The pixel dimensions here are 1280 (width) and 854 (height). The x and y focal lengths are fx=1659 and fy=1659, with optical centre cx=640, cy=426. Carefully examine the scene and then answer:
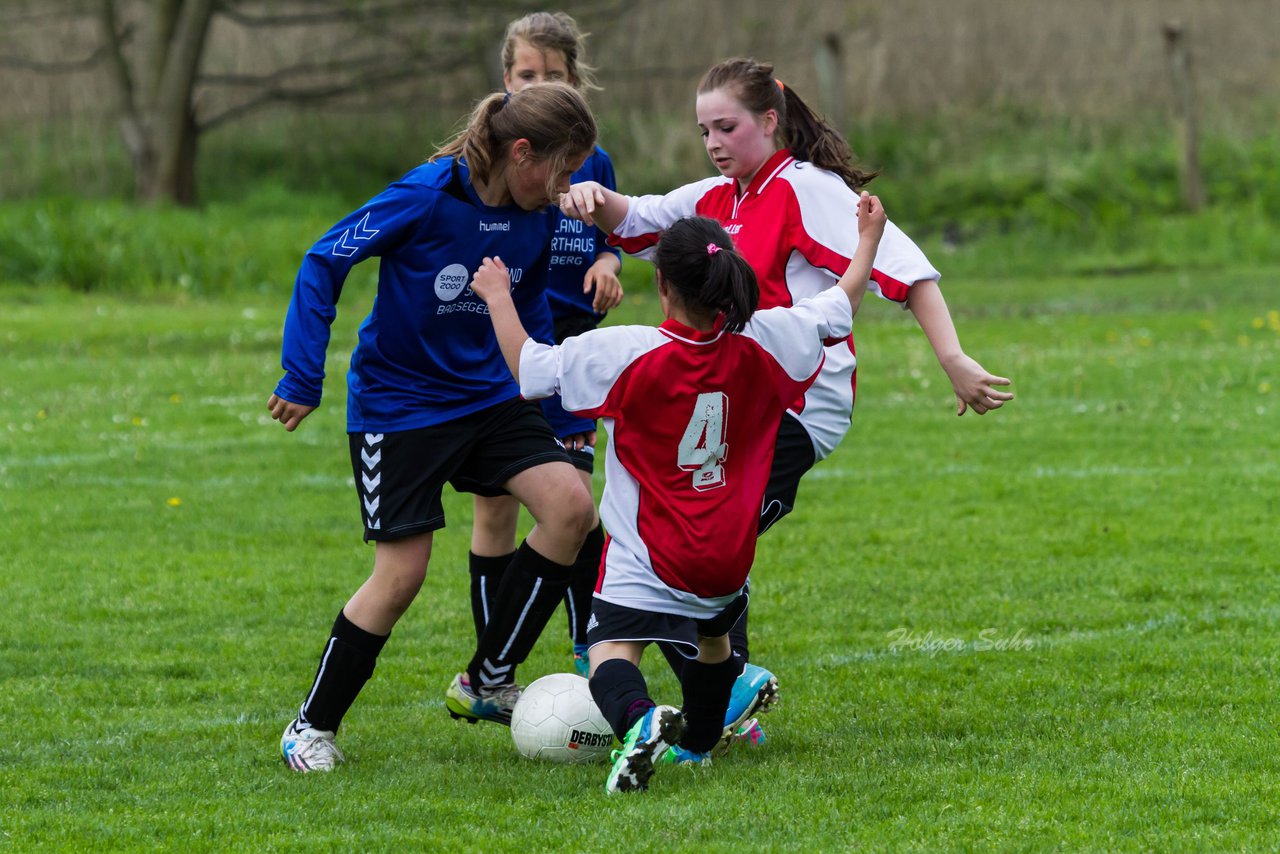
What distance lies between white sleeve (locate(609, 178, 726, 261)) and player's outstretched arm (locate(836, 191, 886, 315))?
0.71m

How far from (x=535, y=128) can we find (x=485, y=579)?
1583 millimetres

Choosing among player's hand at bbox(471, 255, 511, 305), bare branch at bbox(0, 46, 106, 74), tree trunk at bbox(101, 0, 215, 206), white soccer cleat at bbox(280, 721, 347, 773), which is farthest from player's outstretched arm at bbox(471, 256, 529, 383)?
bare branch at bbox(0, 46, 106, 74)

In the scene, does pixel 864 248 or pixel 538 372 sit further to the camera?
pixel 864 248

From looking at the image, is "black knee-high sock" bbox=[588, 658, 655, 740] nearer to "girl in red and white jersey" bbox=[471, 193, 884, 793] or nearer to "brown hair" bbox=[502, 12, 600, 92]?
"girl in red and white jersey" bbox=[471, 193, 884, 793]

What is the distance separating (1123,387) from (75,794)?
897 centimetres

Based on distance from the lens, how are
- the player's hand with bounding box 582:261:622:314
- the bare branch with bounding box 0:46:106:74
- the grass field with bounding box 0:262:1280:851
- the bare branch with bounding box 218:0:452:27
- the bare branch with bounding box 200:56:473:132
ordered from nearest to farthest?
the grass field with bounding box 0:262:1280:851 → the player's hand with bounding box 582:261:622:314 → the bare branch with bounding box 218:0:452:27 → the bare branch with bounding box 200:56:473:132 → the bare branch with bounding box 0:46:106:74

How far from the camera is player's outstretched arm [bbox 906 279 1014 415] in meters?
4.21

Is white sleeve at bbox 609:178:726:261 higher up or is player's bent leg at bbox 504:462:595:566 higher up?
white sleeve at bbox 609:178:726:261

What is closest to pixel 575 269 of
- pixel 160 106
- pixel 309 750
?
pixel 309 750

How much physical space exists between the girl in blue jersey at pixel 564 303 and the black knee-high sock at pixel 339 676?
2.44ft

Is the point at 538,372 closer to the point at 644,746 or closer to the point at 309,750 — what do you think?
the point at 644,746

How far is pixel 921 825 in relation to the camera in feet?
12.1

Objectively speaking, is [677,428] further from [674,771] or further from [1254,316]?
[1254,316]

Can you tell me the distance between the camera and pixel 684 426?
3.96 m
